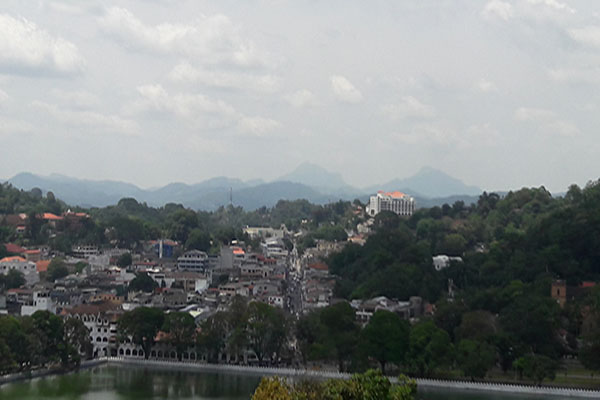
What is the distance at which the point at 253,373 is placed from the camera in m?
24.6

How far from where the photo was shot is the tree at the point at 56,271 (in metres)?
38.4

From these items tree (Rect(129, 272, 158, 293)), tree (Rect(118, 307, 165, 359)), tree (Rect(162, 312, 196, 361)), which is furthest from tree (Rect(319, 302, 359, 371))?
tree (Rect(129, 272, 158, 293))

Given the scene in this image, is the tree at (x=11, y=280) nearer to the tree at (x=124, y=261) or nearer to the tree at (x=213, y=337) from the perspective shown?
the tree at (x=124, y=261)

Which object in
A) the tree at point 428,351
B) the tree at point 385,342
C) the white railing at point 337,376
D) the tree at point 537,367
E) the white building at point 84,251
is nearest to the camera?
the white railing at point 337,376

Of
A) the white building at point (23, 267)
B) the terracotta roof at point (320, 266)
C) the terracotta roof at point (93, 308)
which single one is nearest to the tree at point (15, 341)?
the terracotta roof at point (93, 308)

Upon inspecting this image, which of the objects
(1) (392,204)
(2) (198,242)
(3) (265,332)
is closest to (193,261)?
(2) (198,242)

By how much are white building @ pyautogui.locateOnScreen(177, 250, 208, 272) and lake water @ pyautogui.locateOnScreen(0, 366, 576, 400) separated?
1775cm

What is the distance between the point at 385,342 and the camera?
23.9 metres

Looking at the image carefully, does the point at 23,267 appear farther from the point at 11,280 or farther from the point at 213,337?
the point at 213,337

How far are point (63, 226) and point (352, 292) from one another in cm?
2013

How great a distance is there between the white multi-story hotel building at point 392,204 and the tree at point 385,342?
47474 millimetres

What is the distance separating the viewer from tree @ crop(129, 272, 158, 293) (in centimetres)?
3562

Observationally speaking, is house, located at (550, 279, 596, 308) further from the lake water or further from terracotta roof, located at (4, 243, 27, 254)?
terracotta roof, located at (4, 243, 27, 254)

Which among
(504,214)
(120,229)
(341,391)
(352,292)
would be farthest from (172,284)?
(341,391)
